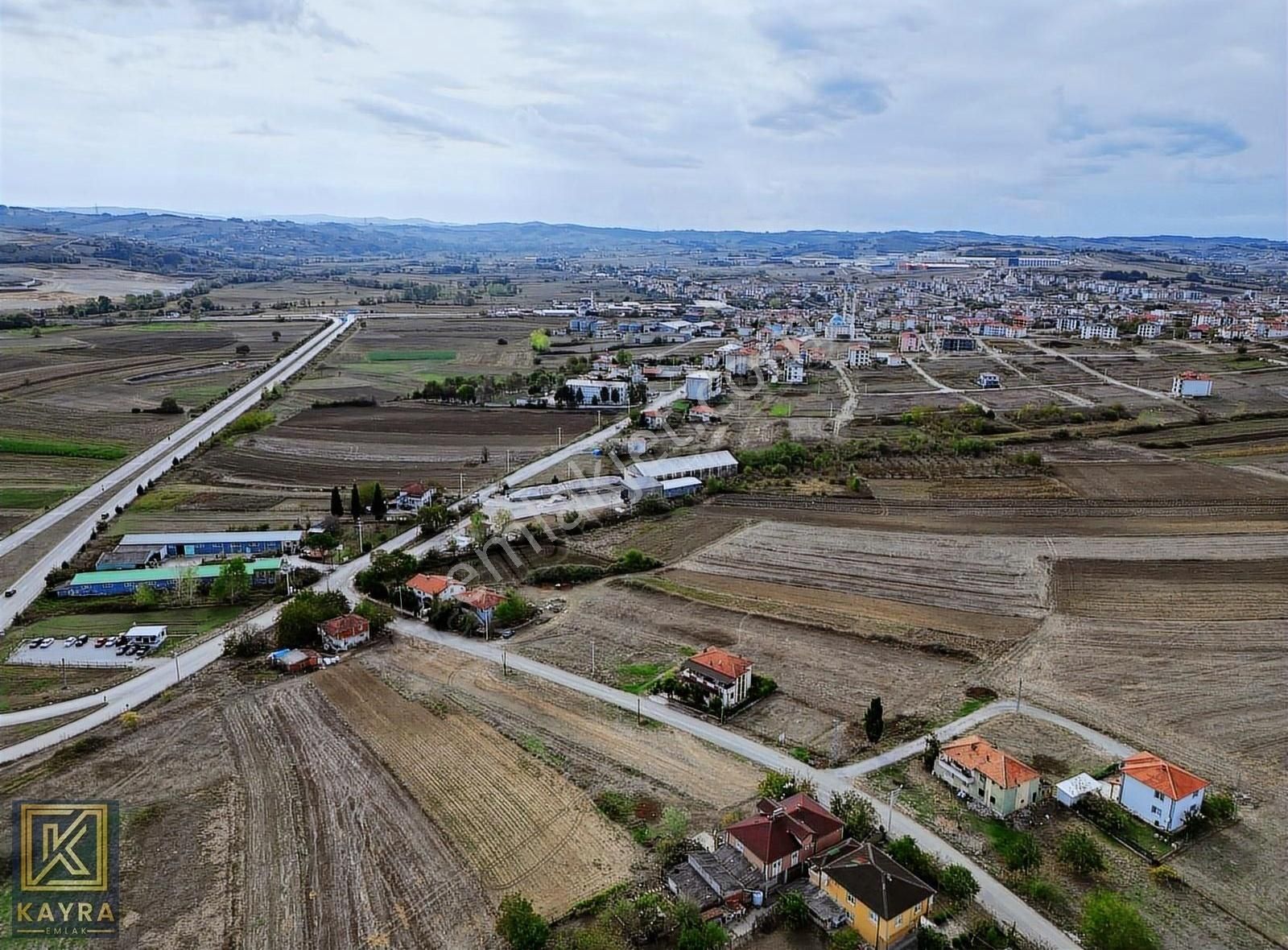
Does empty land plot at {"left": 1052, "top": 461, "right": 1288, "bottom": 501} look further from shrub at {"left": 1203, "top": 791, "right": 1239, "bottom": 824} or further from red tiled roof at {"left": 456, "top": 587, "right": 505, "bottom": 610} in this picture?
red tiled roof at {"left": 456, "top": 587, "right": 505, "bottom": 610}

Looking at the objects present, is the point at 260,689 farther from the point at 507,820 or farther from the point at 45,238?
the point at 45,238

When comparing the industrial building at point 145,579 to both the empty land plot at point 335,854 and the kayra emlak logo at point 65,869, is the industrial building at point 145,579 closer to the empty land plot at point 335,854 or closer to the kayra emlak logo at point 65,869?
the empty land plot at point 335,854

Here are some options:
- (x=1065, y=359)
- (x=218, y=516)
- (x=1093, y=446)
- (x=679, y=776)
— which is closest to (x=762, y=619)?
(x=679, y=776)

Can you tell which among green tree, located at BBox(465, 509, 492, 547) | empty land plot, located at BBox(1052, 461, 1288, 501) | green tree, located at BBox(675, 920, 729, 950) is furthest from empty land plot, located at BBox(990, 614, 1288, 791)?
green tree, located at BBox(465, 509, 492, 547)

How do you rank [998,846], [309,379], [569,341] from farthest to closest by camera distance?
[569,341]
[309,379]
[998,846]

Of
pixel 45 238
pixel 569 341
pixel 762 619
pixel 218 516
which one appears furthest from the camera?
pixel 45 238

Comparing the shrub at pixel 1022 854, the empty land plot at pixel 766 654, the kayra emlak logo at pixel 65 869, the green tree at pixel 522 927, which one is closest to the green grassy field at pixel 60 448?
the empty land plot at pixel 766 654
